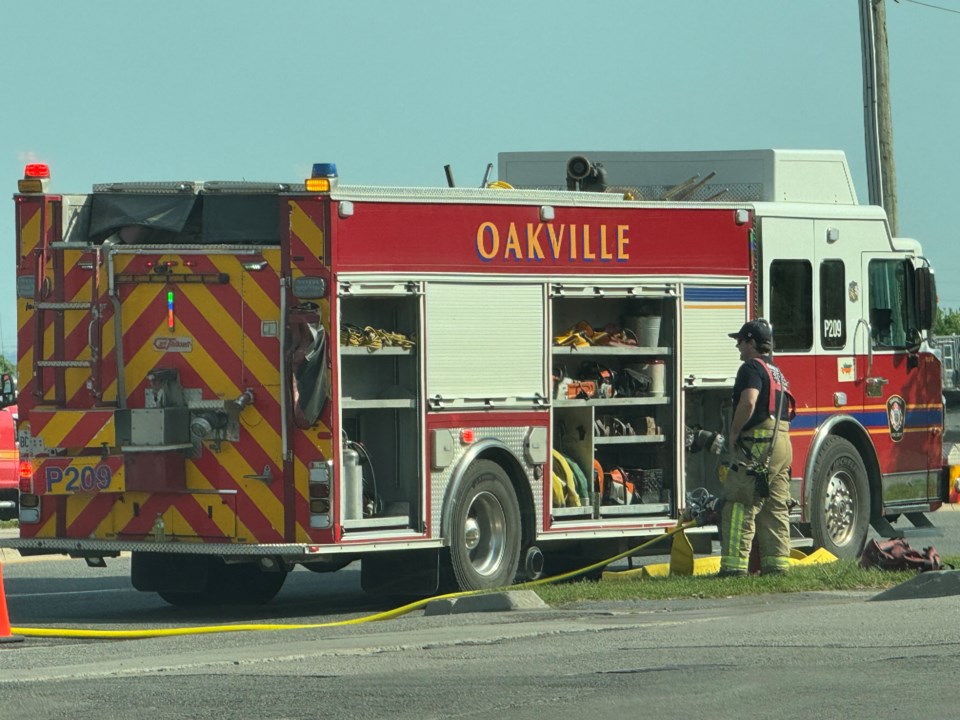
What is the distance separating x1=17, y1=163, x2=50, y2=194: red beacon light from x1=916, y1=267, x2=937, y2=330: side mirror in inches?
305

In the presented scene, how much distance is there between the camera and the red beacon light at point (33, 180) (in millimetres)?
13344

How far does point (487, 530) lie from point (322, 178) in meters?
2.91

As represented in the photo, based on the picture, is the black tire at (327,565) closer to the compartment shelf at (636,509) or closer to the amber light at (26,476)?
the amber light at (26,476)

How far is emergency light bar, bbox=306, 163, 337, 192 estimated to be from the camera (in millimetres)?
12453

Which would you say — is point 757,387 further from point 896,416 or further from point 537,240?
point 896,416

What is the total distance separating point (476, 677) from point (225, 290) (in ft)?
15.6

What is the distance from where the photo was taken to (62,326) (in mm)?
13336

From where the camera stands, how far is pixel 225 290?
1284 cm

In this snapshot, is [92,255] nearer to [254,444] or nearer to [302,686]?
[254,444]

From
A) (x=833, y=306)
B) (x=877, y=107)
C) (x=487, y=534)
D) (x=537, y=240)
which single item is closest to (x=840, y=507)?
(x=833, y=306)

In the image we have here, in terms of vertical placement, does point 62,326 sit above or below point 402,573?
above

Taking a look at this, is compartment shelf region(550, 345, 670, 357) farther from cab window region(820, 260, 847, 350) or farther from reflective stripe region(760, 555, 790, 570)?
reflective stripe region(760, 555, 790, 570)

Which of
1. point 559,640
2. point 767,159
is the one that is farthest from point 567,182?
point 559,640

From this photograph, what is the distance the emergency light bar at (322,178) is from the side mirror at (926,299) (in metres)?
6.47
